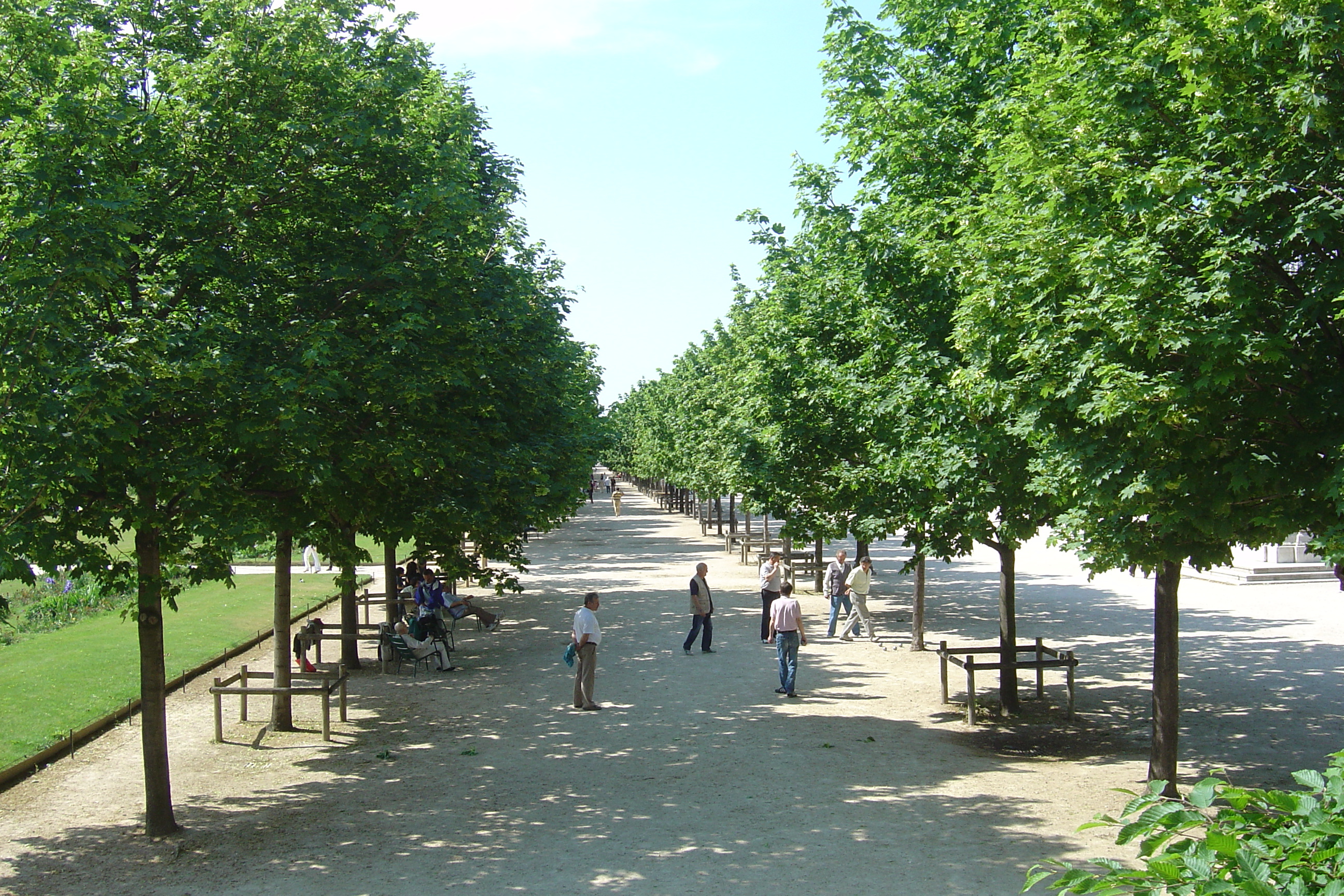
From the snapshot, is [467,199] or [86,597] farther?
[86,597]

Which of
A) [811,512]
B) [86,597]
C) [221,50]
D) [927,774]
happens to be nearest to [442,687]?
[811,512]

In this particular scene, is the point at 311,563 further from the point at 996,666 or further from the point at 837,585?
the point at 996,666

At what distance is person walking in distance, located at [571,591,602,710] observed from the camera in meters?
15.4

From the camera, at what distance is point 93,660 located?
18.3m

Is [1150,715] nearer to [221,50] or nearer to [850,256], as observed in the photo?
[850,256]

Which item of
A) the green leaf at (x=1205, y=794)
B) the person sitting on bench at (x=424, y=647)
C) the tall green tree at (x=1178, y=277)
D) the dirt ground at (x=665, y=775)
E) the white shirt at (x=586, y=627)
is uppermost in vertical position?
the tall green tree at (x=1178, y=277)

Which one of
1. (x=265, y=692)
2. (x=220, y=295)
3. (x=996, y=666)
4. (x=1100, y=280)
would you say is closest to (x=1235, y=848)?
(x=1100, y=280)

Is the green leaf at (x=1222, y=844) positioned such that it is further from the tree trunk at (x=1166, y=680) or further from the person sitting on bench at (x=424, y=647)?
the person sitting on bench at (x=424, y=647)

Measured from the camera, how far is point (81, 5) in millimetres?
10336

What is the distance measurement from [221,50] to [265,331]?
9.22ft

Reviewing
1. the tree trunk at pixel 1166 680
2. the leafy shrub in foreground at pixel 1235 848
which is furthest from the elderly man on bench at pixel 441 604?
the leafy shrub in foreground at pixel 1235 848

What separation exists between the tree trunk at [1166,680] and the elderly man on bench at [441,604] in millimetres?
12920

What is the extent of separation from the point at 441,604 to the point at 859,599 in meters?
8.42

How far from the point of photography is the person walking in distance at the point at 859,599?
21.5 m
